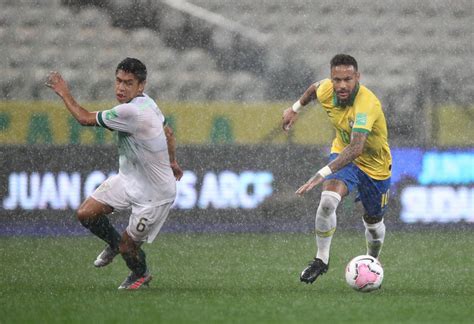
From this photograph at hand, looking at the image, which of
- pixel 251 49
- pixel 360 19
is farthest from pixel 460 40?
pixel 251 49

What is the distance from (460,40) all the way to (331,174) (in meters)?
8.54

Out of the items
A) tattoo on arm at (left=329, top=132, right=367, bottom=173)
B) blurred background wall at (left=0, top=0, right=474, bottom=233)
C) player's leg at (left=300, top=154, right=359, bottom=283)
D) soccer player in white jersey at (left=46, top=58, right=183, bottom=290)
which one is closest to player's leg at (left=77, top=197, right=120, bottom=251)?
soccer player in white jersey at (left=46, top=58, right=183, bottom=290)

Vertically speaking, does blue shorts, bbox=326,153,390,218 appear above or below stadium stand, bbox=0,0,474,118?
below

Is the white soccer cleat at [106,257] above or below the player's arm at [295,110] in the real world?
below

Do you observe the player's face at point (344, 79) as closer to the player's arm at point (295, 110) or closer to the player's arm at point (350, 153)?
the player's arm at point (350, 153)

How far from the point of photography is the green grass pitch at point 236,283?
723 cm

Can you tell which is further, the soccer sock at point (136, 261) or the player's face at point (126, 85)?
the soccer sock at point (136, 261)

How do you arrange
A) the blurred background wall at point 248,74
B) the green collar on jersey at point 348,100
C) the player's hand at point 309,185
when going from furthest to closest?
the blurred background wall at point 248,74
the green collar on jersey at point 348,100
the player's hand at point 309,185

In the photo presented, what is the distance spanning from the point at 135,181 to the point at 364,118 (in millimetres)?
1658

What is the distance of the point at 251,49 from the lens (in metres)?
16.5

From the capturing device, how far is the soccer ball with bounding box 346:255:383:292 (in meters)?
8.27

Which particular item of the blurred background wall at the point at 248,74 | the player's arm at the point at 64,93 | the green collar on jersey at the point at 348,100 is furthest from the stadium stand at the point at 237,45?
the player's arm at the point at 64,93

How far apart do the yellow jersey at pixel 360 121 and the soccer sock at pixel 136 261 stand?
1713 mm

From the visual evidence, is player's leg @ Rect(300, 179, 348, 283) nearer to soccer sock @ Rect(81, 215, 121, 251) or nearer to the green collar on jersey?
the green collar on jersey
